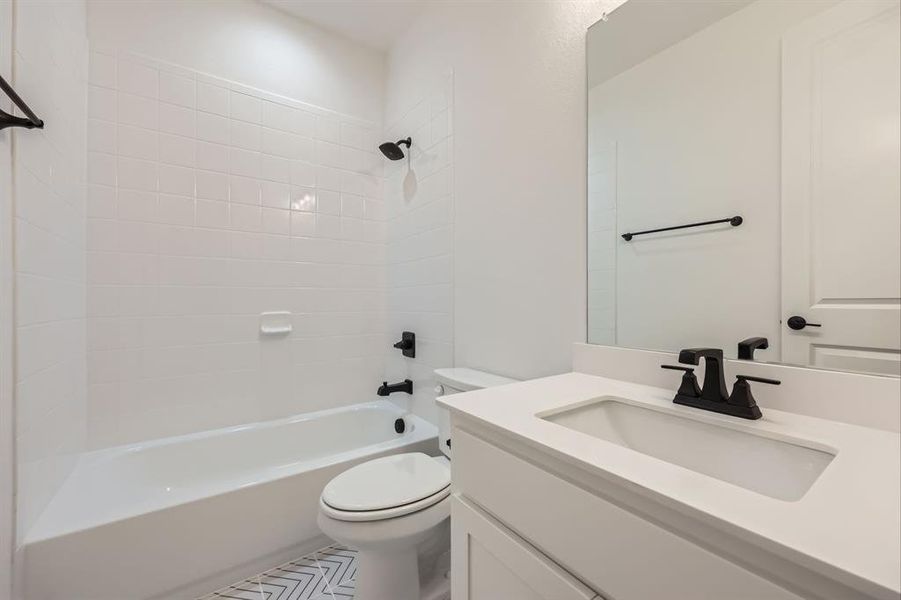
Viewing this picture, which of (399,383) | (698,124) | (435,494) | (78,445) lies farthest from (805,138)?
(78,445)

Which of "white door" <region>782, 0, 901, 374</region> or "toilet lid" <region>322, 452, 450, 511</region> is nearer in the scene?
"white door" <region>782, 0, 901, 374</region>

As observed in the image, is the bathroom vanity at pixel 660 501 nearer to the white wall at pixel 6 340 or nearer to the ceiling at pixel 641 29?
the ceiling at pixel 641 29

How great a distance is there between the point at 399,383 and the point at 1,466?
1413 mm

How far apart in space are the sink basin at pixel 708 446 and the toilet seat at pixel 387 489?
589 millimetres

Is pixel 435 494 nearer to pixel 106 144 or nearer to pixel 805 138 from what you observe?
pixel 805 138

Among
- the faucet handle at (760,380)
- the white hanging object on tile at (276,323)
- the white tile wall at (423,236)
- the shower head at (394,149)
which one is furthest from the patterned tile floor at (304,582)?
the shower head at (394,149)

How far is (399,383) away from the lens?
6.65 feet

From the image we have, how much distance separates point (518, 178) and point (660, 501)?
1177 millimetres

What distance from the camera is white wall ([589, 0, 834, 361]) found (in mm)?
766

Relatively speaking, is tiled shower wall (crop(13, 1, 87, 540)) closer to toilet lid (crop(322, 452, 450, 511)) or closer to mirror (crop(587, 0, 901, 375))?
toilet lid (crop(322, 452, 450, 511))

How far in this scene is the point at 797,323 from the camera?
729 mm

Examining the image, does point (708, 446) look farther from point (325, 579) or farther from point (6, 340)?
point (6, 340)

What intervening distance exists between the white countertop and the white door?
18 cm

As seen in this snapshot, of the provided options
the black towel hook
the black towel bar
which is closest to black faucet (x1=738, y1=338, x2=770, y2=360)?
the black towel bar
